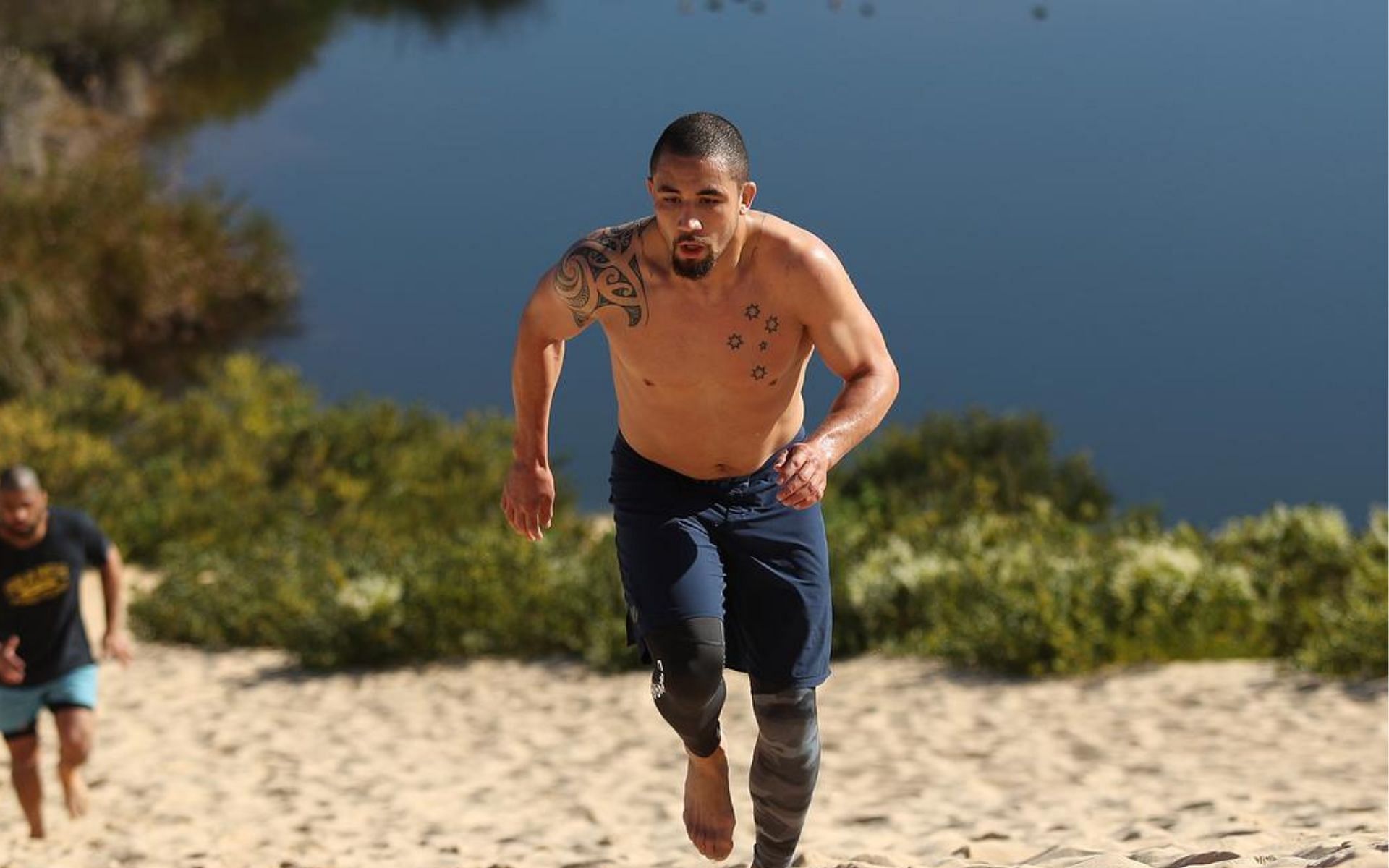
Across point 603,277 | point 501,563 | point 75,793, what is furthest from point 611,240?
point 501,563

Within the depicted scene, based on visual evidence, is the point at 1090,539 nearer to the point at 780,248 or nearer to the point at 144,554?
the point at 144,554

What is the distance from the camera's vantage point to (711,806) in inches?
185

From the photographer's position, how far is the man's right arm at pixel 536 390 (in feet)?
14.3

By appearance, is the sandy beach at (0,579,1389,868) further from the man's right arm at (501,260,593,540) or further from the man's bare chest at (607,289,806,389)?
the man's bare chest at (607,289,806,389)

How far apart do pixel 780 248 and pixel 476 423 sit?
441 inches

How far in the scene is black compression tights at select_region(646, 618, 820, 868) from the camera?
4.28 meters

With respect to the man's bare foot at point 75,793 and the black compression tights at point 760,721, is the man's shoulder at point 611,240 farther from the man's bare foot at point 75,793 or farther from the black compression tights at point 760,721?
the man's bare foot at point 75,793

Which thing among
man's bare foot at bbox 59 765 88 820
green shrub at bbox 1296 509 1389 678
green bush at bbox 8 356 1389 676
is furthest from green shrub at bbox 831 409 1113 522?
man's bare foot at bbox 59 765 88 820

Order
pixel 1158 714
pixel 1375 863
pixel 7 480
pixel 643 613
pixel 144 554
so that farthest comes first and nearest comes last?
pixel 144 554 → pixel 1158 714 → pixel 7 480 → pixel 643 613 → pixel 1375 863

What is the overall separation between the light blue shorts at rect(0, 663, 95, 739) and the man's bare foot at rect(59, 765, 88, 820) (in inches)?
16.7

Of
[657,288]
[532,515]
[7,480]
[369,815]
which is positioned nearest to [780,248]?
[657,288]

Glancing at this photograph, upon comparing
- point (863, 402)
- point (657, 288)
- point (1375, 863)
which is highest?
point (657, 288)

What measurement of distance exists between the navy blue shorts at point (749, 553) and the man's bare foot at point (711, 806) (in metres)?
0.35

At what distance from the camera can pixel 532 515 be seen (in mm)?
4465
